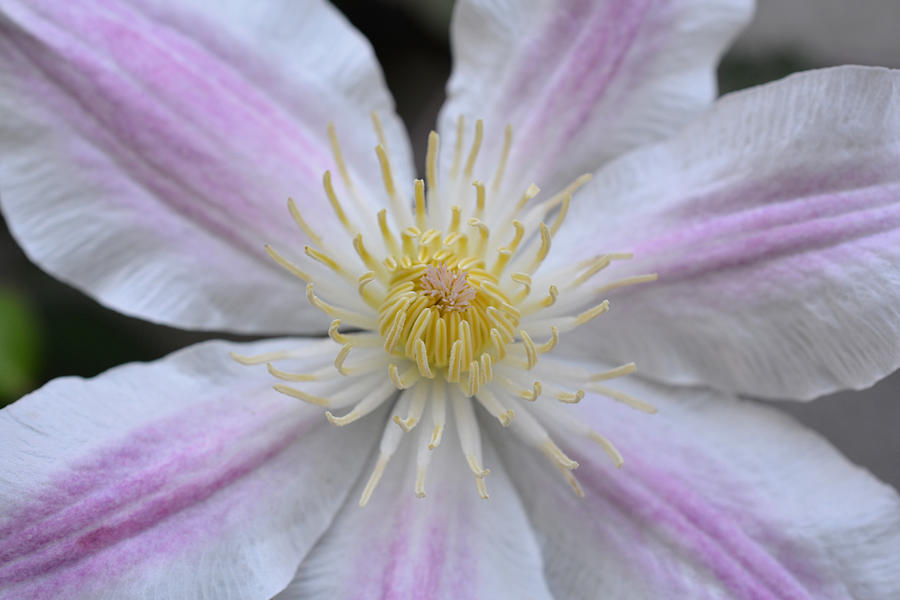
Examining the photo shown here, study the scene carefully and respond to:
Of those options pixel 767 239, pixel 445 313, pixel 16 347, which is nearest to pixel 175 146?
pixel 445 313

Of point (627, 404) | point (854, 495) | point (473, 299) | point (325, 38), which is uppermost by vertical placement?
point (325, 38)

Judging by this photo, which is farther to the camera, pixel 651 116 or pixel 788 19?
pixel 788 19

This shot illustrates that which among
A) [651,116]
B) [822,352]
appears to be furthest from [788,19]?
[822,352]

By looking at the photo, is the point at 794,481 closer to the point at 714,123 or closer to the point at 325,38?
the point at 714,123

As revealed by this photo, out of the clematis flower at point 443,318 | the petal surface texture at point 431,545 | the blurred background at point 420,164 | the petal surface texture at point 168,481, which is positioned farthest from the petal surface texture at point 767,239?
the blurred background at point 420,164

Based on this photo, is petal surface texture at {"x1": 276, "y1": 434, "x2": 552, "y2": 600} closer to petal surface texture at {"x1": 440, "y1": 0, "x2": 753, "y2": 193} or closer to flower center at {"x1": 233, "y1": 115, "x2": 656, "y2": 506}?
flower center at {"x1": 233, "y1": 115, "x2": 656, "y2": 506}

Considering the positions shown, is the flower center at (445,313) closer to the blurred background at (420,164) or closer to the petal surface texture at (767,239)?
Result: the petal surface texture at (767,239)

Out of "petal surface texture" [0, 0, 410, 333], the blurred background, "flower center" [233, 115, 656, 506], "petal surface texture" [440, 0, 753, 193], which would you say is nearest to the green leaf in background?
the blurred background
